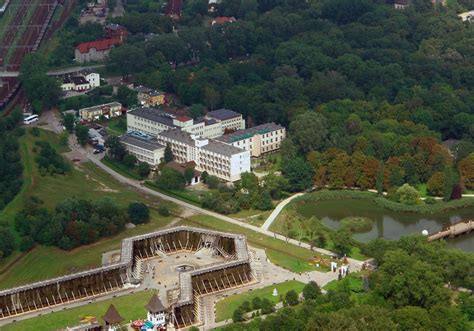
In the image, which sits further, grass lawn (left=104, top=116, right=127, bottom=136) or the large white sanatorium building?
grass lawn (left=104, top=116, right=127, bottom=136)

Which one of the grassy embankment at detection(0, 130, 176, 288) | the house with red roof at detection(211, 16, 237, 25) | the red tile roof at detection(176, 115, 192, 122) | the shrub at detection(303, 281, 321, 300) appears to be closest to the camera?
the shrub at detection(303, 281, 321, 300)

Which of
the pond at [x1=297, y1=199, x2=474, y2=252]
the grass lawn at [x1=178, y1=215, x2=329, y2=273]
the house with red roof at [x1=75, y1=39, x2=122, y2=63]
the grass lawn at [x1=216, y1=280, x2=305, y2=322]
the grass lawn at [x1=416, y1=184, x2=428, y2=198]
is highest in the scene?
the house with red roof at [x1=75, y1=39, x2=122, y2=63]

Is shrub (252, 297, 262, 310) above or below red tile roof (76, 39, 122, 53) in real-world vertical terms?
below

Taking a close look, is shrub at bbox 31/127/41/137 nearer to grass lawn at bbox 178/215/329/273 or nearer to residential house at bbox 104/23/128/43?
grass lawn at bbox 178/215/329/273

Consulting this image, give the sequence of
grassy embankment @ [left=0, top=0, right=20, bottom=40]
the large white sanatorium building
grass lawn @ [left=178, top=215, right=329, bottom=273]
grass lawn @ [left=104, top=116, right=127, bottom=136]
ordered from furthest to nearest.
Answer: grassy embankment @ [left=0, top=0, right=20, bottom=40], grass lawn @ [left=104, top=116, right=127, bottom=136], the large white sanatorium building, grass lawn @ [left=178, top=215, right=329, bottom=273]

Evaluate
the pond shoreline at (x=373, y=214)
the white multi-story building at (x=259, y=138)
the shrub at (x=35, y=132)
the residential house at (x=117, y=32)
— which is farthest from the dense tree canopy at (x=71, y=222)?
the residential house at (x=117, y=32)

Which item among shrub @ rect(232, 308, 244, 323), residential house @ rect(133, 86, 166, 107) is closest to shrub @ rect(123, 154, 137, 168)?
residential house @ rect(133, 86, 166, 107)

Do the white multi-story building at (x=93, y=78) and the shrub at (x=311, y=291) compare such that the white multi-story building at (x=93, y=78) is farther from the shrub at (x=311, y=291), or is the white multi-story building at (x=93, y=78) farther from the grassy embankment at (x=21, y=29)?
the shrub at (x=311, y=291)

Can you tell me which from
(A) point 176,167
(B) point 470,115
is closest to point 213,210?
(A) point 176,167
